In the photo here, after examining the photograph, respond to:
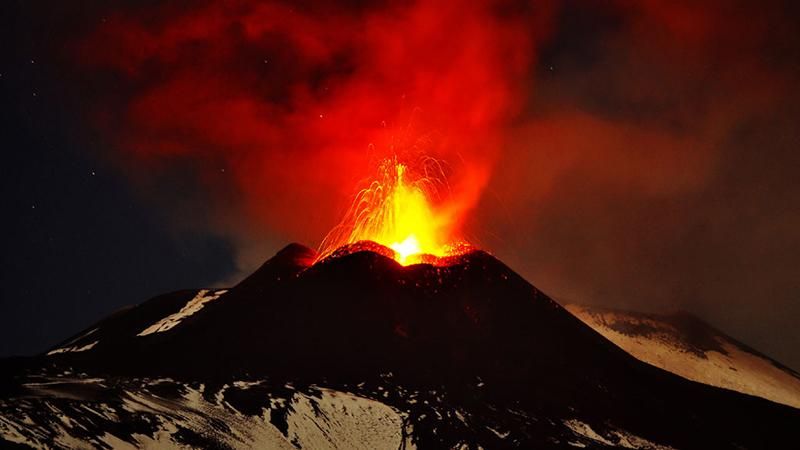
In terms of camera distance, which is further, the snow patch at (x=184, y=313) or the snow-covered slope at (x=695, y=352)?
the snow-covered slope at (x=695, y=352)

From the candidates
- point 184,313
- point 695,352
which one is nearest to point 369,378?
point 184,313

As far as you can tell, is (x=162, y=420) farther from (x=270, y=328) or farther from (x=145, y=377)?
(x=270, y=328)

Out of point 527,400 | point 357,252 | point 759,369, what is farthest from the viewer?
point 759,369

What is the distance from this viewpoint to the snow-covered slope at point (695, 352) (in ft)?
347

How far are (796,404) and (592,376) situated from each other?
4588 cm

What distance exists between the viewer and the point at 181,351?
66.3m

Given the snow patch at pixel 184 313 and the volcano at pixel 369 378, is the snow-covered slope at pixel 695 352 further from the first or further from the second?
the snow patch at pixel 184 313

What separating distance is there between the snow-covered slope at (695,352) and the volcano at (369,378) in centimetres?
3141

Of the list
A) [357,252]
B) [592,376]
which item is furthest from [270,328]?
[592,376]

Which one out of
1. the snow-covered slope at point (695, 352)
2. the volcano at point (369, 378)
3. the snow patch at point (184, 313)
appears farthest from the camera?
the snow-covered slope at point (695, 352)

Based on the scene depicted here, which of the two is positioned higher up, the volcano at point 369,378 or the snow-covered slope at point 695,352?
the snow-covered slope at point 695,352

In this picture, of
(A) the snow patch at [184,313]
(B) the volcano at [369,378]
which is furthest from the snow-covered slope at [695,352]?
(A) the snow patch at [184,313]

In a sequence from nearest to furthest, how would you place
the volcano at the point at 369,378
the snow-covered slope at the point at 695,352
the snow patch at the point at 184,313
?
the volcano at the point at 369,378 < the snow patch at the point at 184,313 < the snow-covered slope at the point at 695,352

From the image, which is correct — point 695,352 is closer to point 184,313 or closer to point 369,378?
point 369,378
